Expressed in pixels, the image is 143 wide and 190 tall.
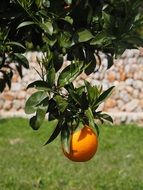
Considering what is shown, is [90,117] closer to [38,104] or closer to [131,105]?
[38,104]

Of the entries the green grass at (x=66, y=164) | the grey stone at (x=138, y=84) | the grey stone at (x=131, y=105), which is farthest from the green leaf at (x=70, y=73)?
the grey stone at (x=138, y=84)

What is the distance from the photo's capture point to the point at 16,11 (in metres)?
2.00

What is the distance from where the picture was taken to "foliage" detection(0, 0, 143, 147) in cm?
179

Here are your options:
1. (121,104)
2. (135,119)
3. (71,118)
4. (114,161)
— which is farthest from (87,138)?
(121,104)

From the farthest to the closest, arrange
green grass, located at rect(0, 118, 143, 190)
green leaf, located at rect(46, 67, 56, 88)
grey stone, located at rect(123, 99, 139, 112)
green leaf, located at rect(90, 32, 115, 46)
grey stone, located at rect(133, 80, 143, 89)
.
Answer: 1. grey stone, located at rect(133, 80, 143, 89)
2. grey stone, located at rect(123, 99, 139, 112)
3. green grass, located at rect(0, 118, 143, 190)
4. green leaf, located at rect(90, 32, 115, 46)
5. green leaf, located at rect(46, 67, 56, 88)

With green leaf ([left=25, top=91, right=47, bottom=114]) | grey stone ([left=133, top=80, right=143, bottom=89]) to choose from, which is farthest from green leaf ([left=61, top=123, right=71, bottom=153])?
grey stone ([left=133, top=80, right=143, bottom=89])

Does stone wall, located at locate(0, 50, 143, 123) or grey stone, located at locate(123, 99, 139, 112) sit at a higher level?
stone wall, located at locate(0, 50, 143, 123)

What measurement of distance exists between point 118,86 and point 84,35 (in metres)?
7.81

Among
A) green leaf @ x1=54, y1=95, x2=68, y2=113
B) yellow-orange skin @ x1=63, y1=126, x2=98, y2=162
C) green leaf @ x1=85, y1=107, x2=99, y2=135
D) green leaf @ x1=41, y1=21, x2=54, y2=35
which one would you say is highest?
green leaf @ x1=41, y1=21, x2=54, y2=35

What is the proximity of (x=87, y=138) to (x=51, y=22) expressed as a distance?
15.2 inches

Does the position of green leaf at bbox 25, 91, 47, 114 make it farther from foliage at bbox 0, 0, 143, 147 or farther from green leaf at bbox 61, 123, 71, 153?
green leaf at bbox 61, 123, 71, 153

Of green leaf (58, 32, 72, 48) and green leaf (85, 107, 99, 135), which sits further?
green leaf (58, 32, 72, 48)

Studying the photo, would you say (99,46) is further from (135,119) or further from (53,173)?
(135,119)

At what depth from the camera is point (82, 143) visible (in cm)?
182
